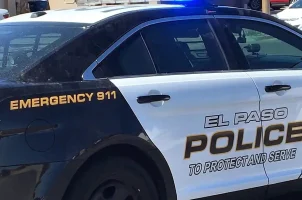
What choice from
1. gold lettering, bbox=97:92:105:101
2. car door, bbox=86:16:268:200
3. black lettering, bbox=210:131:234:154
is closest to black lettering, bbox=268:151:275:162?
car door, bbox=86:16:268:200

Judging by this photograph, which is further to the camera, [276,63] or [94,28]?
[276,63]

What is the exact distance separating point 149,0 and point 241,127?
1.60 metres

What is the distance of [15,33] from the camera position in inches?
163

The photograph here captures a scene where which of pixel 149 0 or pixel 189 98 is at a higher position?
pixel 149 0

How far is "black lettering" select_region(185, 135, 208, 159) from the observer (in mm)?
3910

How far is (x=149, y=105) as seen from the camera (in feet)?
12.3

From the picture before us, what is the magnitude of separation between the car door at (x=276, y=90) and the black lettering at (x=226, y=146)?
31 centimetres

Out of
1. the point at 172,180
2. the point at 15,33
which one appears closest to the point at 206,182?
the point at 172,180

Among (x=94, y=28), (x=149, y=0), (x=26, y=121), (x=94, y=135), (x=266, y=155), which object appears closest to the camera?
(x=26, y=121)

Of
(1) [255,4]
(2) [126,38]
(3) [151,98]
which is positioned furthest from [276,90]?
(1) [255,4]

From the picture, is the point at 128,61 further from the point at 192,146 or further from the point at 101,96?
the point at 192,146

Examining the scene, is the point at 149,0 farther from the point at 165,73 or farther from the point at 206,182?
the point at 206,182

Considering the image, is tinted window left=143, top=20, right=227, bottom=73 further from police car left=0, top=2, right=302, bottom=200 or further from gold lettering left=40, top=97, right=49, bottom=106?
gold lettering left=40, top=97, right=49, bottom=106

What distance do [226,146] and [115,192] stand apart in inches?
35.1
